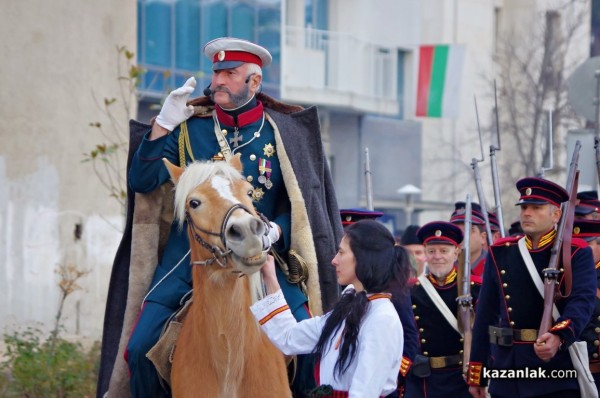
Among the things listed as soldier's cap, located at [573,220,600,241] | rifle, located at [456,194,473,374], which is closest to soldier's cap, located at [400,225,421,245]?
rifle, located at [456,194,473,374]

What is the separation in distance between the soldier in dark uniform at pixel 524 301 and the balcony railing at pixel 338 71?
20535 mm

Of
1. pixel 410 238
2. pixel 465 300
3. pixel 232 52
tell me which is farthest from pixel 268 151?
pixel 410 238

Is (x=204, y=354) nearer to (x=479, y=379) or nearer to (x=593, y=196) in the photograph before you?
(x=479, y=379)

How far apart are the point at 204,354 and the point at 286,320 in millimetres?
589

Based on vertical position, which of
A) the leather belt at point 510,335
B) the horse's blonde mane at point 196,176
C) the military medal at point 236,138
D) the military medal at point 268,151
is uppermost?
the military medal at point 236,138

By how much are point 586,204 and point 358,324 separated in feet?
16.5

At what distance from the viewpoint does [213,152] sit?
8.76 meters

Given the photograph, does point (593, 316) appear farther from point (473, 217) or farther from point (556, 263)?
point (473, 217)

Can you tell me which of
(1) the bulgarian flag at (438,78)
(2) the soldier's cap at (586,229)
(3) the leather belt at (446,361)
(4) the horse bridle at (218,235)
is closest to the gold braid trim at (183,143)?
(4) the horse bridle at (218,235)

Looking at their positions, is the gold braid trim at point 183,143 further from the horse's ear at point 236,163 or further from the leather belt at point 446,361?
the leather belt at point 446,361

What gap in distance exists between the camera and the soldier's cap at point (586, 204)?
11.4m

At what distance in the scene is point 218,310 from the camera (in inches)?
302

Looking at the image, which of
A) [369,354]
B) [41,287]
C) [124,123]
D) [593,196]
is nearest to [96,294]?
[41,287]

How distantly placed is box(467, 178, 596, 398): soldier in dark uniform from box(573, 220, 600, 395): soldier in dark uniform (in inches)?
20.7
